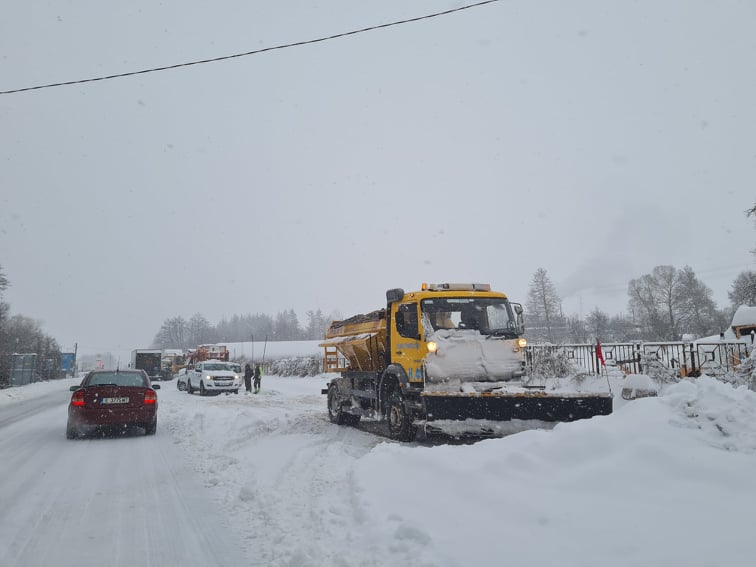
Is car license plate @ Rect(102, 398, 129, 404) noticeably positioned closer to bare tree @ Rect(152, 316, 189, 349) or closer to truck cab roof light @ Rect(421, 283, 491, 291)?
truck cab roof light @ Rect(421, 283, 491, 291)

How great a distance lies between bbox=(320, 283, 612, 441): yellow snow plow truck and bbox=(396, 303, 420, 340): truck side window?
0.06ft

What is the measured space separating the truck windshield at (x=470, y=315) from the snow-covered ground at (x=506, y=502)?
3.36m

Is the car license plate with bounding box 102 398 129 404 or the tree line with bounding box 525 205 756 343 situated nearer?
the car license plate with bounding box 102 398 129 404

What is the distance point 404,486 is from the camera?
16.4 ft

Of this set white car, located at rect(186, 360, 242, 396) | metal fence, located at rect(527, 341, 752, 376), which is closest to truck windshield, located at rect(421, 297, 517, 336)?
metal fence, located at rect(527, 341, 752, 376)

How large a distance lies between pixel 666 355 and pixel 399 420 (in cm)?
980

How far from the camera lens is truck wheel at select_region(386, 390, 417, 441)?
9062 millimetres

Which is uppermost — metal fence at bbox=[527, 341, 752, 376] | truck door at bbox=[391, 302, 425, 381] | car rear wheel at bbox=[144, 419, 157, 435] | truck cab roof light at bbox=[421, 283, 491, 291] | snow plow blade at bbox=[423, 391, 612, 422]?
truck cab roof light at bbox=[421, 283, 491, 291]

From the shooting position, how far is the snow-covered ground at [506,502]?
3.33 metres

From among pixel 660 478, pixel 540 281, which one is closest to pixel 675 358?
pixel 660 478

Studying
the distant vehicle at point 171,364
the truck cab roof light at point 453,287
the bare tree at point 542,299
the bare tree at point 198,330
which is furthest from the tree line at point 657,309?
the bare tree at point 198,330

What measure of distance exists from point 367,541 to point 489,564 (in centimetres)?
109

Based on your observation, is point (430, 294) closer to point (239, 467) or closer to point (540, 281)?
point (239, 467)

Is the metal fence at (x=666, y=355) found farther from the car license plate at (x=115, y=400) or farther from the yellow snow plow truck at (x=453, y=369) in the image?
the car license plate at (x=115, y=400)
